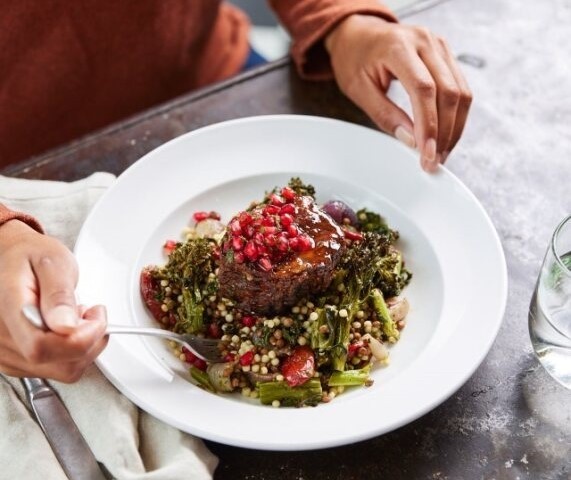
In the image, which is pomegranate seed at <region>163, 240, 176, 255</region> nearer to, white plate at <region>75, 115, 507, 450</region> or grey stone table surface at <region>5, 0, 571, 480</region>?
white plate at <region>75, 115, 507, 450</region>

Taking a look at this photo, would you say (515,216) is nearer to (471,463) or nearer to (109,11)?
(471,463)

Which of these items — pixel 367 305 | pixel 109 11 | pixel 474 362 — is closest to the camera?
pixel 474 362

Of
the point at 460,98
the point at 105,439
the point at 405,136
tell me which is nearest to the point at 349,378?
the point at 105,439

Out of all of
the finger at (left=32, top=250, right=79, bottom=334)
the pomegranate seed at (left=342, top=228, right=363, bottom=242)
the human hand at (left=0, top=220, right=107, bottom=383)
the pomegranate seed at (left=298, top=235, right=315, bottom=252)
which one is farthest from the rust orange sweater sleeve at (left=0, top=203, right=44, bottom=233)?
the pomegranate seed at (left=342, top=228, right=363, bottom=242)

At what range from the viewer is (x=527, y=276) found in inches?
87.2

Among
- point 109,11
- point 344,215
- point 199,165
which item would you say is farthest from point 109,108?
point 344,215

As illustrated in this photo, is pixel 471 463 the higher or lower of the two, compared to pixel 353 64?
lower

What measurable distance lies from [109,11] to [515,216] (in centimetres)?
174

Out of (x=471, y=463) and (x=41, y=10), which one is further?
(x=41, y=10)

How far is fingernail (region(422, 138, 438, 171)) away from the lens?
88.4 inches

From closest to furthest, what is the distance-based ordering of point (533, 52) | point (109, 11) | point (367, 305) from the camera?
point (367, 305), point (109, 11), point (533, 52)

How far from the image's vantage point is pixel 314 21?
8.93 ft

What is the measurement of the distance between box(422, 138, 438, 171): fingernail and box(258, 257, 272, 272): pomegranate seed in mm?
658

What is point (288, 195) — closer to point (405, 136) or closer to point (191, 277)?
point (191, 277)
